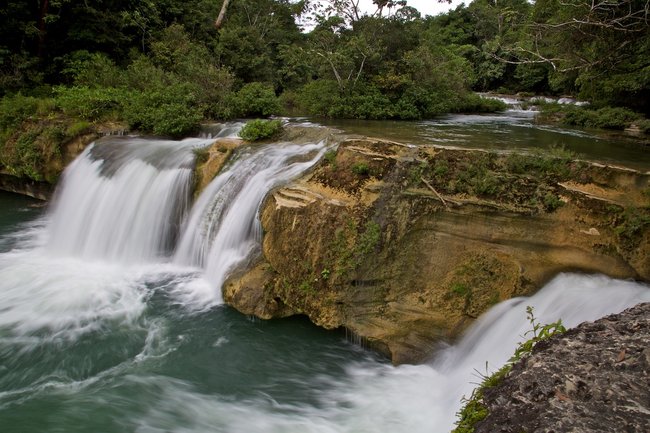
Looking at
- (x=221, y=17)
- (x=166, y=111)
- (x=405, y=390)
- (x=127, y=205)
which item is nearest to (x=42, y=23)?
(x=166, y=111)

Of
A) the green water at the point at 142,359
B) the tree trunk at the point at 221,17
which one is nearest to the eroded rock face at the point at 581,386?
the green water at the point at 142,359

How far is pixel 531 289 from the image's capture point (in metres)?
5.87

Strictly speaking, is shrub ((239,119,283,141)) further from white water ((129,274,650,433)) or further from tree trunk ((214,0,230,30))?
tree trunk ((214,0,230,30))

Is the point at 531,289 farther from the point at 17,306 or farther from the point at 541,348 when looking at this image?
the point at 17,306

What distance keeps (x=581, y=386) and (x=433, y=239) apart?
11.0 feet

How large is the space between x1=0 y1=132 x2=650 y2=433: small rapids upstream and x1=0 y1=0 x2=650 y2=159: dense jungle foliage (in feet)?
13.0

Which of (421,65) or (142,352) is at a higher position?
(421,65)

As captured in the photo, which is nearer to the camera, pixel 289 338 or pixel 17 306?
pixel 289 338

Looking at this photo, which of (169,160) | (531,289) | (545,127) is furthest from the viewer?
(545,127)

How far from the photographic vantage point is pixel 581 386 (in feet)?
9.95

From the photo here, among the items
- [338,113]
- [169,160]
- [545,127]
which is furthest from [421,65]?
[169,160]

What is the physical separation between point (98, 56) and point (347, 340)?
16.4 m

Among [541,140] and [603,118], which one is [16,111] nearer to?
[541,140]

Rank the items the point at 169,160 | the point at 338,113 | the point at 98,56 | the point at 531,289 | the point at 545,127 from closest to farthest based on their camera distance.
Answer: the point at 531,289 < the point at 169,160 < the point at 545,127 < the point at 338,113 < the point at 98,56
